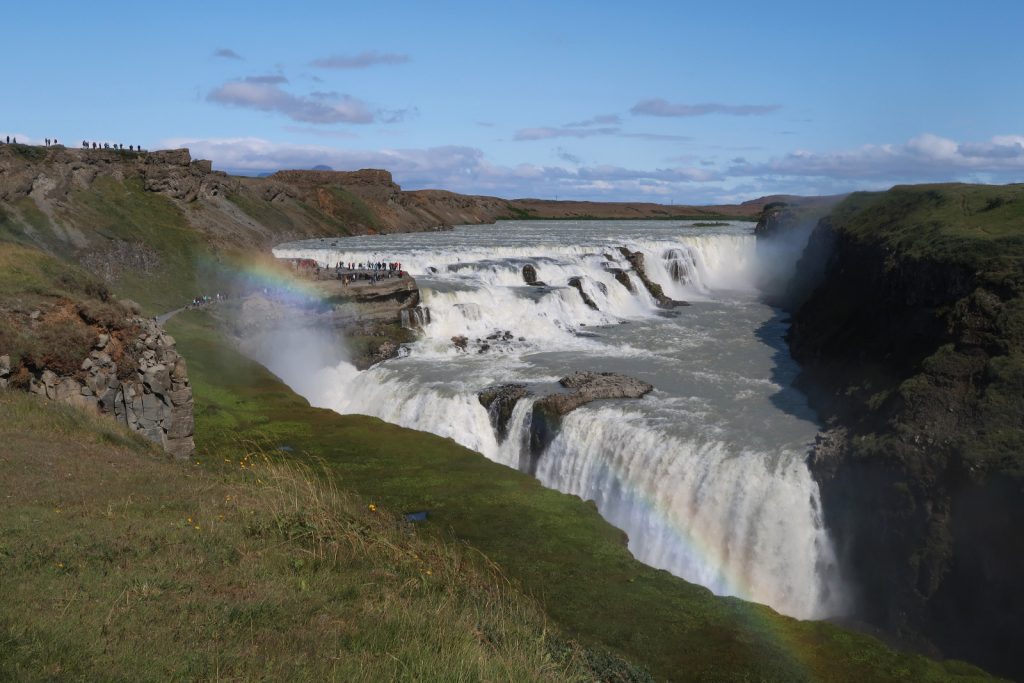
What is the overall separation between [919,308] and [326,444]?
943 inches

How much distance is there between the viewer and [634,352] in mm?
43031

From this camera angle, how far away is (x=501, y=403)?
32.4 metres

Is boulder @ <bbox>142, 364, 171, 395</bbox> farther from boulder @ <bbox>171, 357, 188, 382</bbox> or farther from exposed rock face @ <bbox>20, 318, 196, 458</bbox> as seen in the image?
boulder @ <bbox>171, 357, 188, 382</bbox>

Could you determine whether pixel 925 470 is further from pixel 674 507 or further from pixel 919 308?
pixel 919 308

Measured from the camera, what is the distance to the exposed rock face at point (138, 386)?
20266 mm

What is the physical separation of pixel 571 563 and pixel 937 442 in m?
12.3

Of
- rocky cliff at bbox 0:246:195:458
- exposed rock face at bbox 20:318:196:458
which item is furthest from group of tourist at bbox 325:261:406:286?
exposed rock face at bbox 20:318:196:458

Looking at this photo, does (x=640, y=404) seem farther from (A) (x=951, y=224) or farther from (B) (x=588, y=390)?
(A) (x=951, y=224)

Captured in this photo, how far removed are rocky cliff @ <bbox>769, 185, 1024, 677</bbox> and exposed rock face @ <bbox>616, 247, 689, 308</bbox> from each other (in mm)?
25179

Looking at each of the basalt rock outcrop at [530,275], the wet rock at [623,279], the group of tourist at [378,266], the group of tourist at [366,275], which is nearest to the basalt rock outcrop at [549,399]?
the group of tourist at [366,275]

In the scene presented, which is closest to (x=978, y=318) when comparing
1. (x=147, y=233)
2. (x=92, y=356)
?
(x=92, y=356)

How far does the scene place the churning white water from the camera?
23609 mm

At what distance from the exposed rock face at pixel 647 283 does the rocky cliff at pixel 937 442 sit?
25179mm

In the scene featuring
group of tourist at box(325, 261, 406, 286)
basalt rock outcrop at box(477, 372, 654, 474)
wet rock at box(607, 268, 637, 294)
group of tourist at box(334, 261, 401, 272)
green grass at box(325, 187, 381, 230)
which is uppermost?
green grass at box(325, 187, 381, 230)
